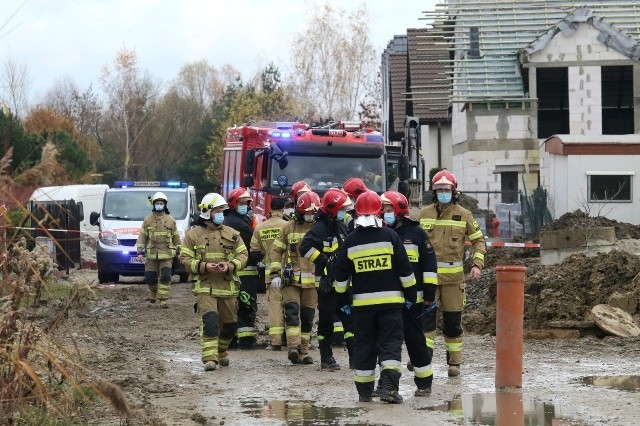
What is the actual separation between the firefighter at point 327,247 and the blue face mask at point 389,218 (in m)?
1.08

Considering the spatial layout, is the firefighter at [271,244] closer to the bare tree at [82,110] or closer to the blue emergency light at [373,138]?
the blue emergency light at [373,138]

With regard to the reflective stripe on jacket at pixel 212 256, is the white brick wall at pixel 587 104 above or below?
above

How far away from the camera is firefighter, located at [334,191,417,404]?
1091 centimetres

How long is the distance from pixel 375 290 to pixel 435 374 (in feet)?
7.99

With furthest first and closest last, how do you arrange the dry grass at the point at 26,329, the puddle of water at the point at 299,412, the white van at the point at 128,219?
the white van at the point at 128,219 → the puddle of water at the point at 299,412 → the dry grass at the point at 26,329

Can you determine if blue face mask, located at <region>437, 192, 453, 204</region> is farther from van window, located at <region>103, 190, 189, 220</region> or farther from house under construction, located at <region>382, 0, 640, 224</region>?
house under construction, located at <region>382, 0, 640, 224</region>

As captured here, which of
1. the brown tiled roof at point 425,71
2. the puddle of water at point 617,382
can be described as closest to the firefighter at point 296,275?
the puddle of water at point 617,382

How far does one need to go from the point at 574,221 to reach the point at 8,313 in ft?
82.1

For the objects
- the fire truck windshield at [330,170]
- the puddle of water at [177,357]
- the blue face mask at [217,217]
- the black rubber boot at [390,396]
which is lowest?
the puddle of water at [177,357]

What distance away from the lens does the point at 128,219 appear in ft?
93.3

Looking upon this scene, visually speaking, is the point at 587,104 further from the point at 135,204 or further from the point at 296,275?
the point at 296,275

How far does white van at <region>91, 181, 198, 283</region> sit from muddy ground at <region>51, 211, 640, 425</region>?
21.2 feet

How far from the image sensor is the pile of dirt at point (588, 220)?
1222 inches

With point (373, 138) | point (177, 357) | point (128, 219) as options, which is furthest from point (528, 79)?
point (177, 357)
